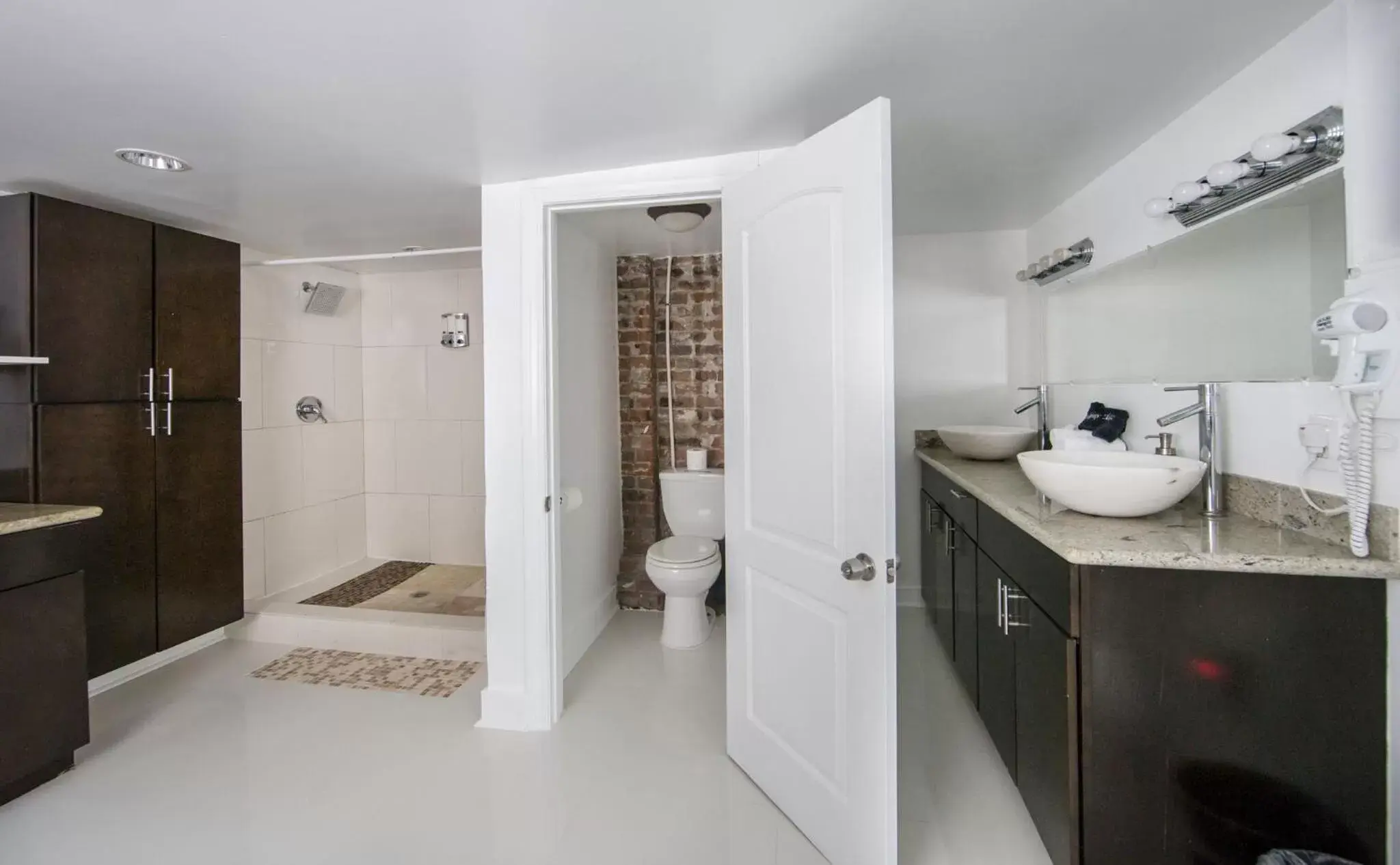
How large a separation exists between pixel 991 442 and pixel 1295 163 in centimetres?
148

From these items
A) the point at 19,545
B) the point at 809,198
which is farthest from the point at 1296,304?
the point at 19,545

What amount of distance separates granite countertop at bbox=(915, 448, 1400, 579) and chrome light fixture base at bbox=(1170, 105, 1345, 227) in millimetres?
844

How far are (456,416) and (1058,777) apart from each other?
→ 3975 mm

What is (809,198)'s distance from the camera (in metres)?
1.67

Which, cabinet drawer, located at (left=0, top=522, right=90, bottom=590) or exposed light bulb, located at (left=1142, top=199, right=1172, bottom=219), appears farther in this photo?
cabinet drawer, located at (left=0, top=522, right=90, bottom=590)

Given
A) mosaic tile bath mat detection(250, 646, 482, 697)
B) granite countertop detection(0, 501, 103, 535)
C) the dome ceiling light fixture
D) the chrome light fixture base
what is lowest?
mosaic tile bath mat detection(250, 646, 482, 697)

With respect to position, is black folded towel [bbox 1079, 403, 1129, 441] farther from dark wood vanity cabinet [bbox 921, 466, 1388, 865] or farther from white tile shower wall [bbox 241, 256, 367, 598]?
white tile shower wall [bbox 241, 256, 367, 598]

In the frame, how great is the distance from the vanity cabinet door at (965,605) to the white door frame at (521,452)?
162 cm

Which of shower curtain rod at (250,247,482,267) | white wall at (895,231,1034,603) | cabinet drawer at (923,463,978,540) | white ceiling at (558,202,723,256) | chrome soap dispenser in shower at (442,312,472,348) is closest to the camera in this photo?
cabinet drawer at (923,463,978,540)

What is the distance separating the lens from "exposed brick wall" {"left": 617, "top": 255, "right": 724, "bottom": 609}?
12.1 feet

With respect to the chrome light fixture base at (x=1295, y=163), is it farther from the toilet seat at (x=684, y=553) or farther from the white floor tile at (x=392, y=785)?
the toilet seat at (x=684, y=553)

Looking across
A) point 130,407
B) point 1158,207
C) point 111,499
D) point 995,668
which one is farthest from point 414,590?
point 1158,207

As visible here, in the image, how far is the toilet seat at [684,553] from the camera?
9.79ft

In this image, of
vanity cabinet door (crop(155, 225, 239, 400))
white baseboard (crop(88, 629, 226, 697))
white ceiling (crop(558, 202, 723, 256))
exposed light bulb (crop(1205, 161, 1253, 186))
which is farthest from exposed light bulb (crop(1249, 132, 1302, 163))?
white baseboard (crop(88, 629, 226, 697))
